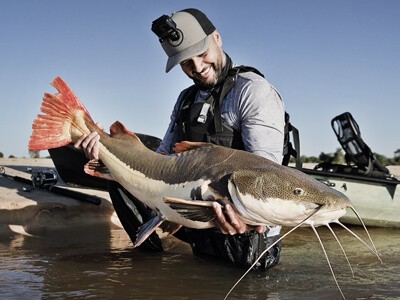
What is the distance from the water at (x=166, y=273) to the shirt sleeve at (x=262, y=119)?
0.98 meters

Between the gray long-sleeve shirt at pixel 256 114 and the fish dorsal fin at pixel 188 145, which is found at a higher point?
the gray long-sleeve shirt at pixel 256 114

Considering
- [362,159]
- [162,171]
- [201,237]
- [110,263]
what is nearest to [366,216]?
[362,159]

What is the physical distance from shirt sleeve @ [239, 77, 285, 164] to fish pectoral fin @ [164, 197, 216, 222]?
0.95 meters

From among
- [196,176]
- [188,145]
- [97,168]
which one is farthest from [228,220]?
[97,168]

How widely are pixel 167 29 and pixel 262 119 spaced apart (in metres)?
1.05

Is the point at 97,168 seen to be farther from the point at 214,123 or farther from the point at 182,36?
the point at 182,36

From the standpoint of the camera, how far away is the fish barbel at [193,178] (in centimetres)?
349

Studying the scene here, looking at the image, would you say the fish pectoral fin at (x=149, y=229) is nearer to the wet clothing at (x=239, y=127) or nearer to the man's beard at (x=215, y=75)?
the wet clothing at (x=239, y=127)

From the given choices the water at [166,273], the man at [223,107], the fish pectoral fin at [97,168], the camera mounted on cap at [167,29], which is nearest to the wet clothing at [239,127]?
the man at [223,107]

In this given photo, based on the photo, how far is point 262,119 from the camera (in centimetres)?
475

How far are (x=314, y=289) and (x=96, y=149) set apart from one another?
74.4 inches

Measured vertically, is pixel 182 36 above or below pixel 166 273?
above

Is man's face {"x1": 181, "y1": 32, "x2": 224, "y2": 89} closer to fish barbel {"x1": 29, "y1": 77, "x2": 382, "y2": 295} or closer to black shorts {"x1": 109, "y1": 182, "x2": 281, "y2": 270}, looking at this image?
fish barbel {"x1": 29, "y1": 77, "x2": 382, "y2": 295}

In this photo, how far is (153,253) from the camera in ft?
18.7
